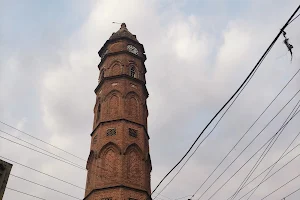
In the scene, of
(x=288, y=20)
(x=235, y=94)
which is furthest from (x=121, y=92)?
(x=288, y=20)

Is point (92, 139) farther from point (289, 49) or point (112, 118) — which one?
point (289, 49)

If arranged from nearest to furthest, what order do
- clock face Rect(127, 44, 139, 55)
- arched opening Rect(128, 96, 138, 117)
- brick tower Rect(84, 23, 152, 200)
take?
brick tower Rect(84, 23, 152, 200) → arched opening Rect(128, 96, 138, 117) → clock face Rect(127, 44, 139, 55)

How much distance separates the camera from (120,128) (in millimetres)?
24891

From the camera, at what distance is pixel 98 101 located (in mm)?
28516

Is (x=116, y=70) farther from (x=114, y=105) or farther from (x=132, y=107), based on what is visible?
(x=132, y=107)

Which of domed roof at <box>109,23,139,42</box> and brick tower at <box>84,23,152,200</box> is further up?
domed roof at <box>109,23,139,42</box>

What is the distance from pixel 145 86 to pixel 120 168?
29.1 ft

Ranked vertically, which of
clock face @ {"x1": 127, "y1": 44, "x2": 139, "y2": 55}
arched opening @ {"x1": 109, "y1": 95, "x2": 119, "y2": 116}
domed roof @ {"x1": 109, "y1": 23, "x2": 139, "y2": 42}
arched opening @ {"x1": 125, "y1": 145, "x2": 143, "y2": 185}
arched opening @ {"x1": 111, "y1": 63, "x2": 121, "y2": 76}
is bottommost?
arched opening @ {"x1": 125, "y1": 145, "x2": 143, "y2": 185}

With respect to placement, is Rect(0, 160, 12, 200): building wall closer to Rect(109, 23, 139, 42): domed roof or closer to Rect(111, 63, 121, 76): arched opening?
Rect(111, 63, 121, 76): arched opening

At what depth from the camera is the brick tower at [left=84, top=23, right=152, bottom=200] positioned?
74.4 ft

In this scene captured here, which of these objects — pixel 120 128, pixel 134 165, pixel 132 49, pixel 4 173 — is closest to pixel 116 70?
pixel 132 49

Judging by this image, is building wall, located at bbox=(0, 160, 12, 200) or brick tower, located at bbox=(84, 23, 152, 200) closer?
building wall, located at bbox=(0, 160, 12, 200)

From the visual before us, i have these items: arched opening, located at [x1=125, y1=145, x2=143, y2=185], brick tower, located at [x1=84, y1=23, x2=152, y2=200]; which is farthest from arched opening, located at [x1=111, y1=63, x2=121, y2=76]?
arched opening, located at [x1=125, y1=145, x2=143, y2=185]

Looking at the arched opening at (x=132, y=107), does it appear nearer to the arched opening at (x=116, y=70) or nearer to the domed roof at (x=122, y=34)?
the arched opening at (x=116, y=70)
